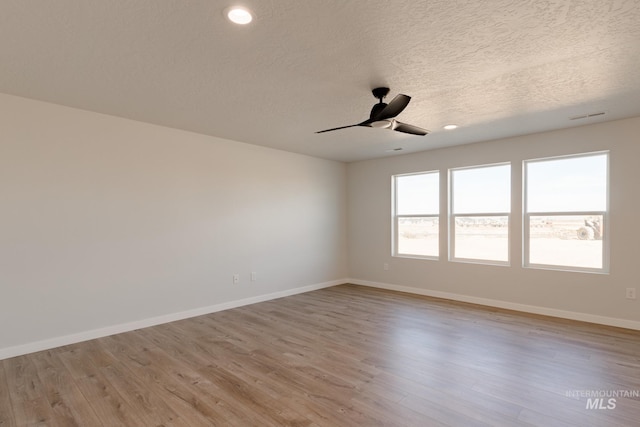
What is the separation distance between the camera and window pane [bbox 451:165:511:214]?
→ 4797 millimetres

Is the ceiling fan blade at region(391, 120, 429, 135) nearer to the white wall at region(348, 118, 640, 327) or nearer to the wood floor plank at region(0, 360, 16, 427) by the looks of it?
the white wall at region(348, 118, 640, 327)

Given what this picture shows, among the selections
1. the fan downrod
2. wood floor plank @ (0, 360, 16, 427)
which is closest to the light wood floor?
wood floor plank @ (0, 360, 16, 427)

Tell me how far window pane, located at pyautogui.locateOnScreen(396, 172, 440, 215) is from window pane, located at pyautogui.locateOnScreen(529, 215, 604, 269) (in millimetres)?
1487

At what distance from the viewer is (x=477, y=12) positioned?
187 cm

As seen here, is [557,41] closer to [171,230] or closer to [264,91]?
[264,91]

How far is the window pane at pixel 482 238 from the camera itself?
4.81 meters

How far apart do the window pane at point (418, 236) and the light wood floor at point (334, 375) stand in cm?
166

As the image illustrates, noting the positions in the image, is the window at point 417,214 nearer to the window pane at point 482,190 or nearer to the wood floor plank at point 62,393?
the window pane at point 482,190

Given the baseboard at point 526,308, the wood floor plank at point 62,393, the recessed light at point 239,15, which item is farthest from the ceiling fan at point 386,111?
the baseboard at point 526,308

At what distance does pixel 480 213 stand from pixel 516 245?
69 centimetres

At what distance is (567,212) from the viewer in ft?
13.9

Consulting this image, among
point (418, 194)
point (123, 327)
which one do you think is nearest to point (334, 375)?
point (123, 327)

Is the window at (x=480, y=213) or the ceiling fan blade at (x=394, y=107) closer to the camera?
the ceiling fan blade at (x=394, y=107)

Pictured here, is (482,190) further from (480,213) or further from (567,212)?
(567,212)
